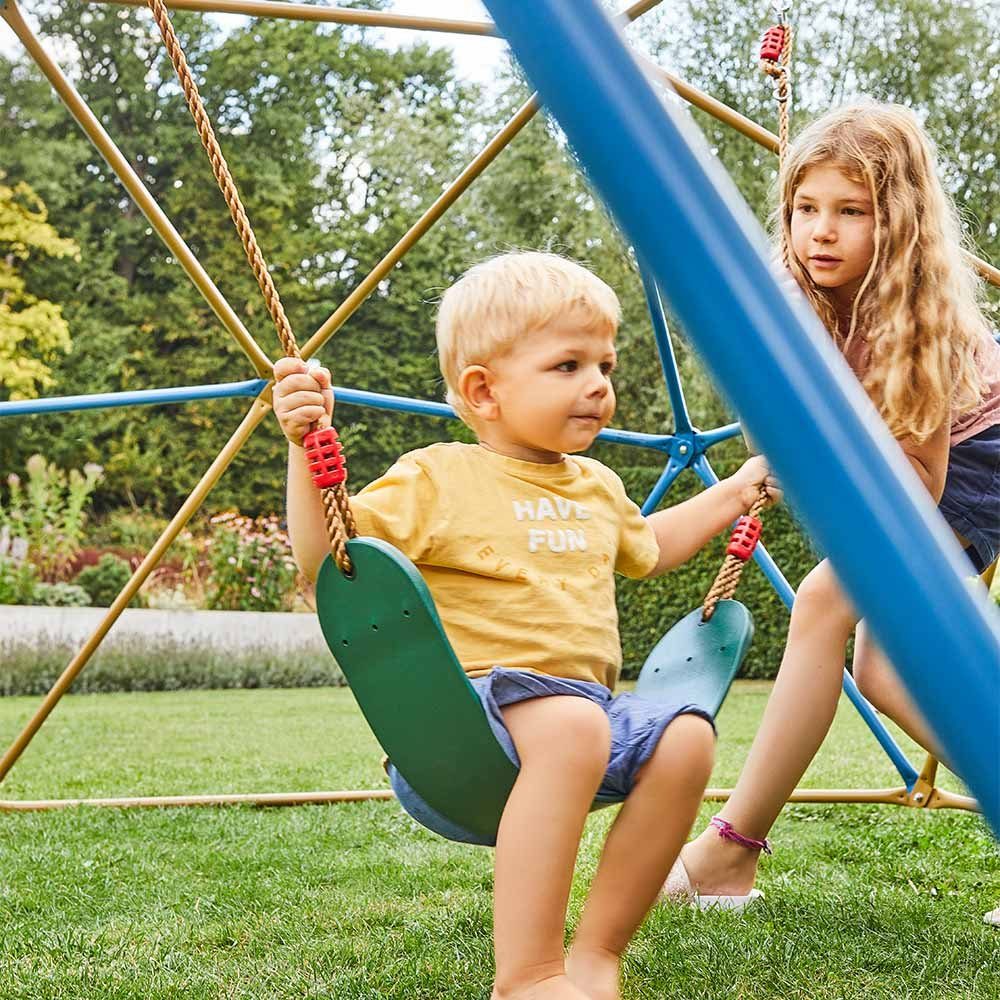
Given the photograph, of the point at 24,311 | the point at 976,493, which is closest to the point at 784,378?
the point at 976,493

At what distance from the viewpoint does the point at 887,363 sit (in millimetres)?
2133

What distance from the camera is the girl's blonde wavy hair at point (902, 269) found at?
2.14 metres

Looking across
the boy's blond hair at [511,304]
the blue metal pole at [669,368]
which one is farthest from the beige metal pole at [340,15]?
the boy's blond hair at [511,304]

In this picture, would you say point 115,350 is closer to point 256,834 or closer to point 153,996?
point 256,834

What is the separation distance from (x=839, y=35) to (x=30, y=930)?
14.0 meters

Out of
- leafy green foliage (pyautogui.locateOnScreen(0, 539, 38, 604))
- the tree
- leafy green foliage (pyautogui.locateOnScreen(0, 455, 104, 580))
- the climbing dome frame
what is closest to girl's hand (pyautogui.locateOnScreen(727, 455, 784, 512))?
the climbing dome frame

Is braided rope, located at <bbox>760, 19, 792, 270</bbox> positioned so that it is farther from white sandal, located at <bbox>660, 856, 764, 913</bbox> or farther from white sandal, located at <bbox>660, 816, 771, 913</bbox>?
white sandal, located at <bbox>660, 856, 764, 913</bbox>

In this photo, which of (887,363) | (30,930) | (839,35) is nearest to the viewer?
(887,363)

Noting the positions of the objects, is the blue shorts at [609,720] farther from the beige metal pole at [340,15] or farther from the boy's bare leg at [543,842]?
the beige metal pole at [340,15]

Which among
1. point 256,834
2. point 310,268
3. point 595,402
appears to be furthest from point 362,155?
point 595,402

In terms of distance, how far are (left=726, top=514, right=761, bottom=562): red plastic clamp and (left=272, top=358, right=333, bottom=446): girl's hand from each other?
74 centimetres

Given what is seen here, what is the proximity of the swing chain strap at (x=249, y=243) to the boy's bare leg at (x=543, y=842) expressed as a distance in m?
0.33

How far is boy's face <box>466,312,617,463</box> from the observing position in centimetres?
180

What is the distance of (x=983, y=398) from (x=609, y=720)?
1107mm
